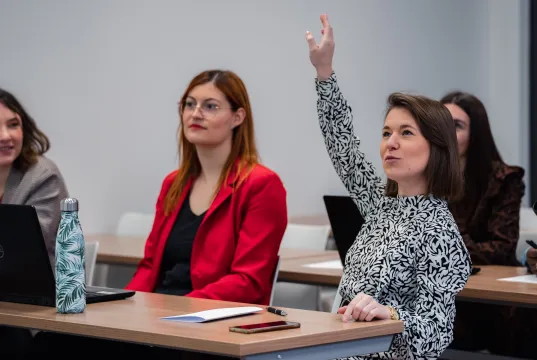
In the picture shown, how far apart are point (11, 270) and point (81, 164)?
2.33 m

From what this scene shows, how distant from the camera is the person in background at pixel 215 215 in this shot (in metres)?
3.09

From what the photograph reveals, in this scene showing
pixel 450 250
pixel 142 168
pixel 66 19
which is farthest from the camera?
pixel 142 168

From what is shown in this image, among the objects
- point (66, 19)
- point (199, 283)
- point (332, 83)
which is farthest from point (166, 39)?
point (332, 83)

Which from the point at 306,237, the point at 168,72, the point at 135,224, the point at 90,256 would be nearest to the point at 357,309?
the point at 90,256

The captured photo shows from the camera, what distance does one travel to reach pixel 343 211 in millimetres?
3094

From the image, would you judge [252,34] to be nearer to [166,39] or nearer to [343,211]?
[166,39]

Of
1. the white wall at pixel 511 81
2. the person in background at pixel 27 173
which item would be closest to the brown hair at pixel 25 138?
the person in background at pixel 27 173

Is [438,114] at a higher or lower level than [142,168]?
higher

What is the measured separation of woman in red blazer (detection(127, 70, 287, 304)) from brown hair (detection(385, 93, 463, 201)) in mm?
812

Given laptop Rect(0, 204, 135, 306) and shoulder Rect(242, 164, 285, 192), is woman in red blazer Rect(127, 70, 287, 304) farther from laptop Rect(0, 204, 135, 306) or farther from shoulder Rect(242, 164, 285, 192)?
laptop Rect(0, 204, 135, 306)

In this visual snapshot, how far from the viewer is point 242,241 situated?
3121 mm

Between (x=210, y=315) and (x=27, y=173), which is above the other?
(x=27, y=173)

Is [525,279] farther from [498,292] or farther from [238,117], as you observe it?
[238,117]

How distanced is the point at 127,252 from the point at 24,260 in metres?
1.63
